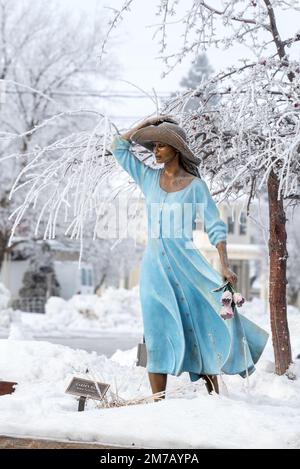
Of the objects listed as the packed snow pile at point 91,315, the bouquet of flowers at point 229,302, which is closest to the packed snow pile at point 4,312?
the packed snow pile at point 91,315

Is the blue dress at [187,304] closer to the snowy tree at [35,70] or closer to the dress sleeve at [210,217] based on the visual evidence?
the dress sleeve at [210,217]

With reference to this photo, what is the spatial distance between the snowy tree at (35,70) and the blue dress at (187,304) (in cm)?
2185

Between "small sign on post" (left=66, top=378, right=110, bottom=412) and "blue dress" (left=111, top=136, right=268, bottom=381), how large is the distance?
45cm

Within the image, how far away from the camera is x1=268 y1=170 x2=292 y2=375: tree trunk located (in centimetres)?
909

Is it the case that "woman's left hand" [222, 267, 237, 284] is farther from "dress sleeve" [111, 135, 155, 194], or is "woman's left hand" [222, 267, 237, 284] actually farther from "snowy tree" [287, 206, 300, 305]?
"snowy tree" [287, 206, 300, 305]

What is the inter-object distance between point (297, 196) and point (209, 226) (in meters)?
3.25

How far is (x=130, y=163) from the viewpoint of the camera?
6707 mm

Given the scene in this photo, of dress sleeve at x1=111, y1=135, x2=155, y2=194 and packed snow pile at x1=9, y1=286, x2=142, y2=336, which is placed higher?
dress sleeve at x1=111, y1=135, x2=155, y2=194

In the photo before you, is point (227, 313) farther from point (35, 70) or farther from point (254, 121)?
point (35, 70)

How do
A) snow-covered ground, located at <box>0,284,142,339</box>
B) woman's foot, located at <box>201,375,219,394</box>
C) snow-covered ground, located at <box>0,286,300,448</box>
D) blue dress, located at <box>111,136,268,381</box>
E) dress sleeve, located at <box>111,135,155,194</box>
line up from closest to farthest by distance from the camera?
1. snow-covered ground, located at <box>0,286,300,448</box>
2. blue dress, located at <box>111,136,268,381</box>
3. woman's foot, located at <box>201,375,219,394</box>
4. dress sleeve, located at <box>111,135,155,194</box>
5. snow-covered ground, located at <box>0,284,142,339</box>

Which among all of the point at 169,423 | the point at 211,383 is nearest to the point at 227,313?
the point at 211,383

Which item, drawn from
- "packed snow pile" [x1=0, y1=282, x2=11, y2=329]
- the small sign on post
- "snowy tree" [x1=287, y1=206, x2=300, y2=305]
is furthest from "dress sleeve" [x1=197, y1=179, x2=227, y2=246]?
"snowy tree" [x1=287, y1=206, x2=300, y2=305]

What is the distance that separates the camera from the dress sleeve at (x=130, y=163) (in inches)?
264
